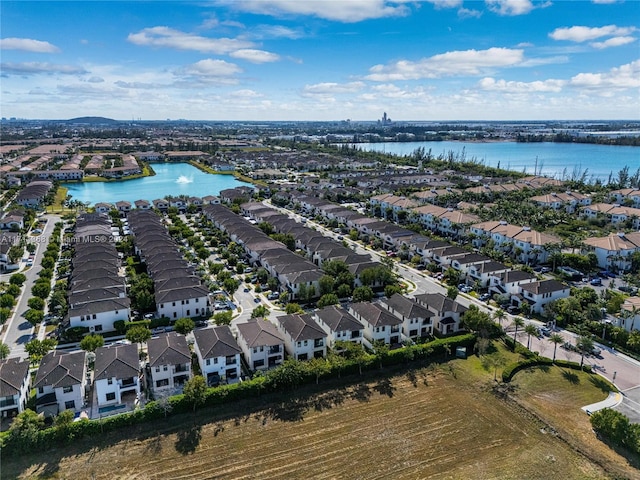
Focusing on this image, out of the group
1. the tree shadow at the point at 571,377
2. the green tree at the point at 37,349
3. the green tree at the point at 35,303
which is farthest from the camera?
the green tree at the point at 35,303

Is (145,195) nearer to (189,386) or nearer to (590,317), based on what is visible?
(189,386)

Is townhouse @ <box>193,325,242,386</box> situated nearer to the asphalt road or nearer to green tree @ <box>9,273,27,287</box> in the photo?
the asphalt road

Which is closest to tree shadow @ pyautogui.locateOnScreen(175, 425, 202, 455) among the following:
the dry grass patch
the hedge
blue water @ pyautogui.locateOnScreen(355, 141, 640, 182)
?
the dry grass patch

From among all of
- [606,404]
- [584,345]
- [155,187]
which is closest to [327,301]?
[584,345]

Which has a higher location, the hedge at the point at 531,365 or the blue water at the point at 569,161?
the blue water at the point at 569,161

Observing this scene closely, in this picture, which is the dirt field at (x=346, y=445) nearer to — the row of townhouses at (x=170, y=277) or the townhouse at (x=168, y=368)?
the townhouse at (x=168, y=368)

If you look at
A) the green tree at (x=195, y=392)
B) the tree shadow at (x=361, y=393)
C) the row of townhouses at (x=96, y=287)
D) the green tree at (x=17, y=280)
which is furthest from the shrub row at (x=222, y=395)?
the green tree at (x=17, y=280)

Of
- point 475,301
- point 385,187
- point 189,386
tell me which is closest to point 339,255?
point 475,301
